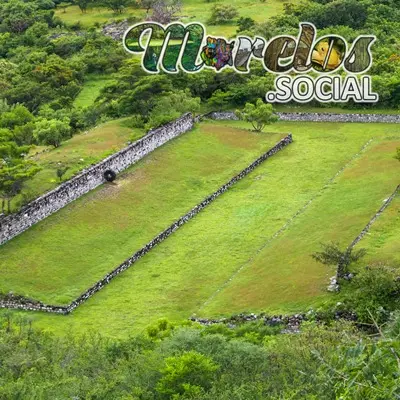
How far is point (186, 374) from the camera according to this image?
81.6 feet

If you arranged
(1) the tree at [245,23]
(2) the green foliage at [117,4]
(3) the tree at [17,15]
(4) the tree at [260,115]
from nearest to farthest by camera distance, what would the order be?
(4) the tree at [260,115]
(1) the tree at [245,23]
(3) the tree at [17,15]
(2) the green foliage at [117,4]

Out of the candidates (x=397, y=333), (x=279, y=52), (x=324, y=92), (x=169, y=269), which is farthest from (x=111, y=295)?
(x=279, y=52)

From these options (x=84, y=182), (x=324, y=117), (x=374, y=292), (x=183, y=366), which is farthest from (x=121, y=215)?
(x=324, y=117)

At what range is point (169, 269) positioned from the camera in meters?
43.3

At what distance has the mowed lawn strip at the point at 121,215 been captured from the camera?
4153 centimetres

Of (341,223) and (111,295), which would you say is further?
(341,223)

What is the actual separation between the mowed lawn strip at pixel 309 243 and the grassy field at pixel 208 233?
8cm

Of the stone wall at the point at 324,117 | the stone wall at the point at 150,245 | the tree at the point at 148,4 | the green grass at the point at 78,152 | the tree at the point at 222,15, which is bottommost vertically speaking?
the stone wall at the point at 150,245

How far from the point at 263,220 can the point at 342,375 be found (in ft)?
104

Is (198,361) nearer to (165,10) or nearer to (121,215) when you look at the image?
(121,215)

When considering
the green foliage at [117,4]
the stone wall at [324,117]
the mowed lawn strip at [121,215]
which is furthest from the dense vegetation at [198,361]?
the green foliage at [117,4]

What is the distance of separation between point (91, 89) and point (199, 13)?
27940mm

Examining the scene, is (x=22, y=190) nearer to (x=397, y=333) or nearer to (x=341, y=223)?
(x=341, y=223)

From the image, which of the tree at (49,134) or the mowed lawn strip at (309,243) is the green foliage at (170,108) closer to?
the tree at (49,134)
